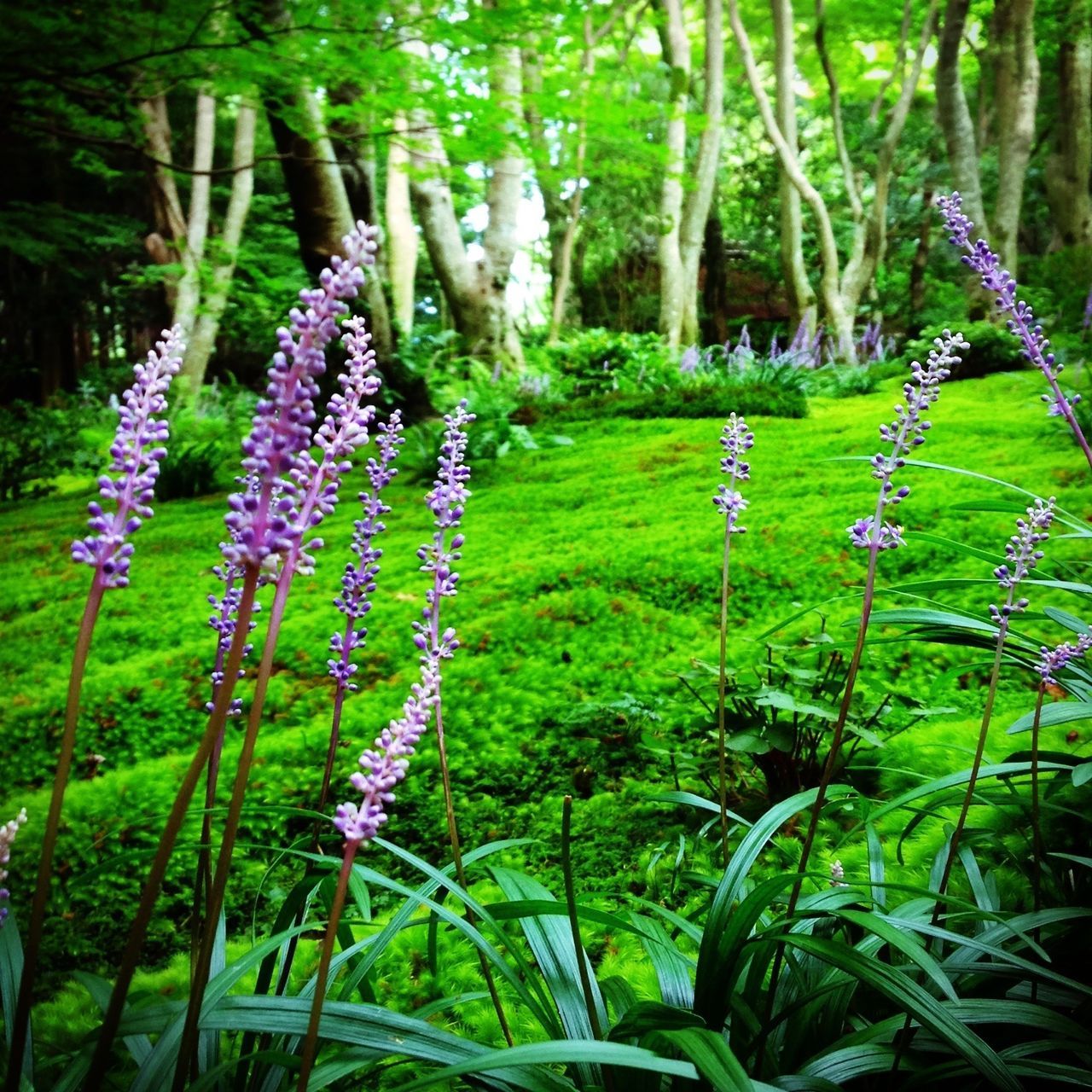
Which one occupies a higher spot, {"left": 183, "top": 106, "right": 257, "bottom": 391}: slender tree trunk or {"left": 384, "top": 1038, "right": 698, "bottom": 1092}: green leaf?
{"left": 183, "top": 106, "right": 257, "bottom": 391}: slender tree trunk

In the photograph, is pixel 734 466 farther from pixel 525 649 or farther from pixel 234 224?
pixel 234 224

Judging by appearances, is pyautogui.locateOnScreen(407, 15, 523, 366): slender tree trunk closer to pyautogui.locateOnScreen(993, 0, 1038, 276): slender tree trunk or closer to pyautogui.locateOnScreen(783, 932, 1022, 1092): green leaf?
pyautogui.locateOnScreen(993, 0, 1038, 276): slender tree trunk

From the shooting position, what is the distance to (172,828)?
0.68 metres

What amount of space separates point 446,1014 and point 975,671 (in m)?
2.05

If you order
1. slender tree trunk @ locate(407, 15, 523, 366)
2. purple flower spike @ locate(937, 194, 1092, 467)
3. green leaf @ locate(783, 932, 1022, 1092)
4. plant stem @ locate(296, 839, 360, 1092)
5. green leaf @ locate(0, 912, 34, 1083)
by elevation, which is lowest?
green leaf @ locate(0, 912, 34, 1083)

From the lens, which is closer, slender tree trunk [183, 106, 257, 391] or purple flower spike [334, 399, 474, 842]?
purple flower spike [334, 399, 474, 842]

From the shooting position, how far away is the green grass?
200 cm

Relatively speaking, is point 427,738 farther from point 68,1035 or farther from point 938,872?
point 938,872

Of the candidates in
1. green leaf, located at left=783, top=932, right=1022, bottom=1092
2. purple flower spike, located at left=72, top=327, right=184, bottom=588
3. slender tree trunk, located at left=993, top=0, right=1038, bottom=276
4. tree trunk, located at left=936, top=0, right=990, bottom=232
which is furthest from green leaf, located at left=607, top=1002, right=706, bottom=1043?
slender tree trunk, located at left=993, top=0, right=1038, bottom=276

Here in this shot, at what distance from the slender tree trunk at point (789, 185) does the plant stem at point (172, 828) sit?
11.9 m

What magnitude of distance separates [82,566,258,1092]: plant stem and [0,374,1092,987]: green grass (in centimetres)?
38

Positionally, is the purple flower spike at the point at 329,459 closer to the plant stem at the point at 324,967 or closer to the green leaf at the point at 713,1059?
the plant stem at the point at 324,967

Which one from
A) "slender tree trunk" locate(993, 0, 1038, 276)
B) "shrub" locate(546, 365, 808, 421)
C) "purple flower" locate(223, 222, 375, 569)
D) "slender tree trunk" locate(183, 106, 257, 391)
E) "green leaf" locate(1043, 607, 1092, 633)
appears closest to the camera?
"purple flower" locate(223, 222, 375, 569)

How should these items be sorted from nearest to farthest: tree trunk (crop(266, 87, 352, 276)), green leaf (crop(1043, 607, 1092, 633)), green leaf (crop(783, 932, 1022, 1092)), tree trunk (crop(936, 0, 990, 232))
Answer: green leaf (crop(783, 932, 1022, 1092)), green leaf (crop(1043, 607, 1092, 633)), tree trunk (crop(266, 87, 352, 276)), tree trunk (crop(936, 0, 990, 232))
